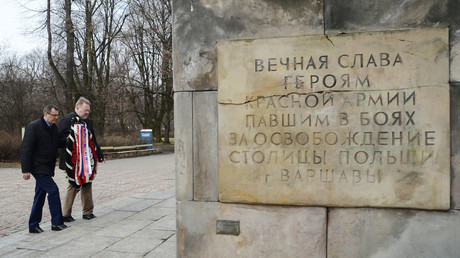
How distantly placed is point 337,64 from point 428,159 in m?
1.00

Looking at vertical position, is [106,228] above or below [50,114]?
below

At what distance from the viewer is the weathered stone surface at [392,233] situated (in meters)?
2.69

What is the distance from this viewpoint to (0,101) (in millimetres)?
32812

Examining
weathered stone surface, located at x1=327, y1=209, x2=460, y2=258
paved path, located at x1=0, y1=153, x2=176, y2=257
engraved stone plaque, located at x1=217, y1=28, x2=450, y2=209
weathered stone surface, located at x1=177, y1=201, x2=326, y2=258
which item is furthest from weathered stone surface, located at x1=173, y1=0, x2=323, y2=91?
paved path, located at x1=0, y1=153, x2=176, y2=257

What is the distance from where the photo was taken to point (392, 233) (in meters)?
2.76

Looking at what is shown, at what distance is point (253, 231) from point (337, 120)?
114 centimetres

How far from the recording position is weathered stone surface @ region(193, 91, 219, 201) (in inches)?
119

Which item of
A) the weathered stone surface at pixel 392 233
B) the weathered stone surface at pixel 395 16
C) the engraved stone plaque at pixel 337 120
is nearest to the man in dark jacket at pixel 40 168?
the engraved stone plaque at pixel 337 120

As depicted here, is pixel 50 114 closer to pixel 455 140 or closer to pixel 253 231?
pixel 253 231

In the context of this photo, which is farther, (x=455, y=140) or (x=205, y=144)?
(x=205, y=144)

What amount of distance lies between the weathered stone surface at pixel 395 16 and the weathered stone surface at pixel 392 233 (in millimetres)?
1100

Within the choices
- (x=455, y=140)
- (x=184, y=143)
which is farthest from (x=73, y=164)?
(x=455, y=140)

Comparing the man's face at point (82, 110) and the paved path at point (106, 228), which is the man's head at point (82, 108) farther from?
the paved path at point (106, 228)

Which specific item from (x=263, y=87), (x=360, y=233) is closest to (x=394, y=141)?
(x=360, y=233)
